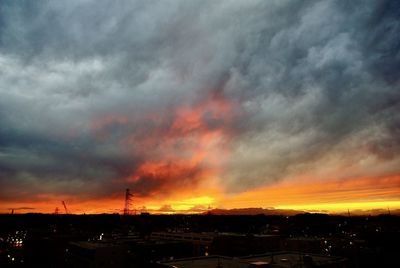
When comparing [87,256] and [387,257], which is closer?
[87,256]

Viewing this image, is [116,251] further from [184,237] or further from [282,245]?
[282,245]

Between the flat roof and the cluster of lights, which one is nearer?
the flat roof

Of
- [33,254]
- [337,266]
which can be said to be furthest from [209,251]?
[33,254]

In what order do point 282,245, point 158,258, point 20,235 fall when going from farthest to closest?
point 20,235
point 282,245
point 158,258

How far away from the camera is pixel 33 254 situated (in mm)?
120438

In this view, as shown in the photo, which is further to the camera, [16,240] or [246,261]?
[16,240]

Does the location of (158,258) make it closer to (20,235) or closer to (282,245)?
(282,245)

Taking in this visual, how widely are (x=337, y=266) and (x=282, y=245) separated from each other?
196ft

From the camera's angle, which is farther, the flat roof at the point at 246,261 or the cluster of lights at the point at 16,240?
the cluster of lights at the point at 16,240

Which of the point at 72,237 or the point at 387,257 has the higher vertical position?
the point at 72,237

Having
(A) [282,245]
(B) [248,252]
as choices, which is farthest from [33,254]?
(A) [282,245]

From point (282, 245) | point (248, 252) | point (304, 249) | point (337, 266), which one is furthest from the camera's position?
point (282, 245)

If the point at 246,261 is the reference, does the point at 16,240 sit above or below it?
below

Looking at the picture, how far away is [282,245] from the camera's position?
119438 millimetres
